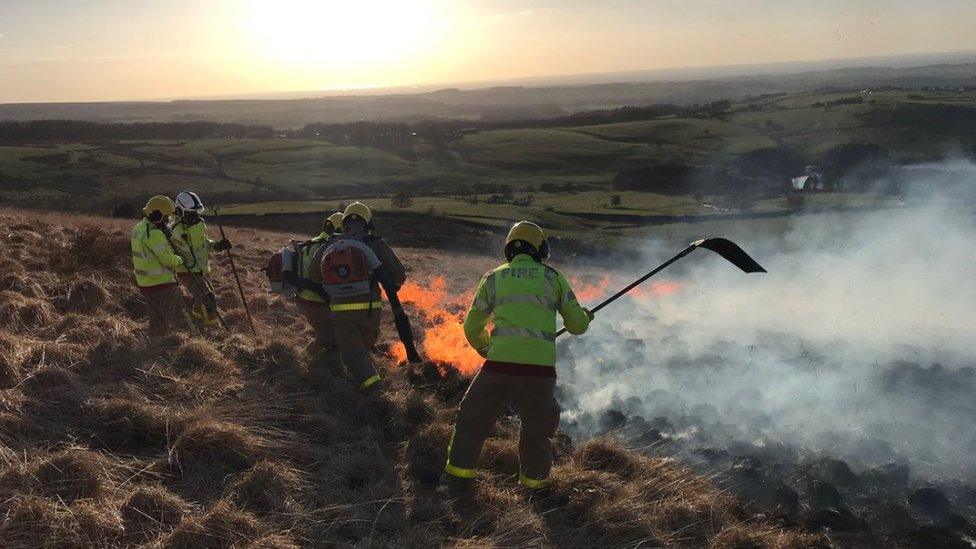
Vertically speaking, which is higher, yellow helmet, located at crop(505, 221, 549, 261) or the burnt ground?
yellow helmet, located at crop(505, 221, 549, 261)

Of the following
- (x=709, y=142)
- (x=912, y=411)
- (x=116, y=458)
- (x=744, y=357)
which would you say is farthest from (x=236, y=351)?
(x=709, y=142)

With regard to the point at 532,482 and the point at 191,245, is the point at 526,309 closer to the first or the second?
Answer: the point at 532,482

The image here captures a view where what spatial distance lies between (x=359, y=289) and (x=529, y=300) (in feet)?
8.82

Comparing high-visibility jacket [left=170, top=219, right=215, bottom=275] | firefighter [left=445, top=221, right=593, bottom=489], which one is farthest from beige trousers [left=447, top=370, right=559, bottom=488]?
high-visibility jacket [left=170, top=219, right=215, bottom=275]

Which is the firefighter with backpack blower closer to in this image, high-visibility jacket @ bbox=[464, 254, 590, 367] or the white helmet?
high-visibility jacket @ bbox=[464, 254, 590, 367]

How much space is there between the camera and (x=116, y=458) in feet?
16.2

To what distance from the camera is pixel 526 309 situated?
207 inches

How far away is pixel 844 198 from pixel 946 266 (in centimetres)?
1999

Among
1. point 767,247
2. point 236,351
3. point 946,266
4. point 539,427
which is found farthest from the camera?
point 767,247

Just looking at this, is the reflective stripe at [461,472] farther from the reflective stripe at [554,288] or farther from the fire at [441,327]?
the fire at [441,327]

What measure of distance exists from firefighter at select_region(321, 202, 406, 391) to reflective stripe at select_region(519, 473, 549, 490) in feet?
7.43

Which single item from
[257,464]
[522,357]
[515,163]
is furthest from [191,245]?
[515,163]

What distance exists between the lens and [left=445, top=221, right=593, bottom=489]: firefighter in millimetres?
5223

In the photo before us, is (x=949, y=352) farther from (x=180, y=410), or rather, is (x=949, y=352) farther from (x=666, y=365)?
(x=180, y=410)
